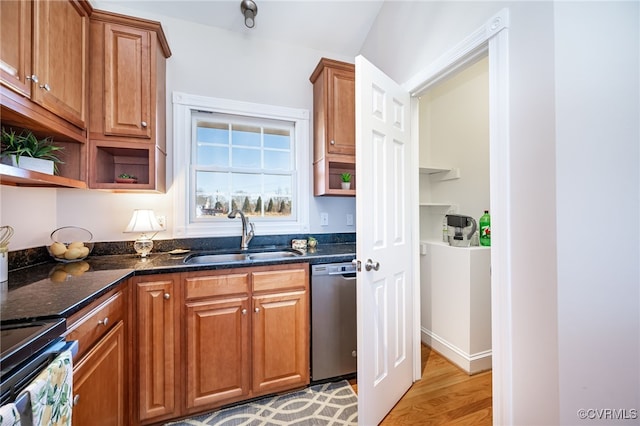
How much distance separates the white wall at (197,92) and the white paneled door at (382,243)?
942mm

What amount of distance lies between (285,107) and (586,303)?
7.66ft

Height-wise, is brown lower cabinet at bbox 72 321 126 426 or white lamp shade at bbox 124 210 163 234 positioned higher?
white lamp shade at bbox 124 210 163 234

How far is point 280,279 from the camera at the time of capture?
1685 mm

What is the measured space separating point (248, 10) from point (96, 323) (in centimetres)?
229

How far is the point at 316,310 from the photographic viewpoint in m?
1.77

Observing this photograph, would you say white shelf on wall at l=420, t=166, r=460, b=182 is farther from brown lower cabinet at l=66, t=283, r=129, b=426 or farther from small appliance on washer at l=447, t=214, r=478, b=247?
brown lower cabinet at l=66, t=283, r=129, b=426

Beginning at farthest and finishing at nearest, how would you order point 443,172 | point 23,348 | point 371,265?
point 443,172
point 371,265
point 23,348

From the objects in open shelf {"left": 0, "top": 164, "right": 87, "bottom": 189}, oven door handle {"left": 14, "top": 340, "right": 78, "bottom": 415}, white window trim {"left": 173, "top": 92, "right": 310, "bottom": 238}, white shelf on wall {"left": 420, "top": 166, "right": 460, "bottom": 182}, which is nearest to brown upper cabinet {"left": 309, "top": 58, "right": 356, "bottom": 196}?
white window trim {"left": 173, "top": 92, "right": 310, "bottom": 238}

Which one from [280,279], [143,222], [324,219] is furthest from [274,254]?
[143,222]

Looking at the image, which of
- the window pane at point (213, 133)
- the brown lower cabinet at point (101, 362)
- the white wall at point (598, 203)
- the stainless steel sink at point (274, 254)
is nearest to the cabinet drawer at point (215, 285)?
the brown lower cabinet at point (101, 362)

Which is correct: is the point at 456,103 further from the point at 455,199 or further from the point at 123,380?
the point at 123,380

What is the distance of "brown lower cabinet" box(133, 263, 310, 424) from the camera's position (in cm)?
144

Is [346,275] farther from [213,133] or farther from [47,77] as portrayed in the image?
[47,77]

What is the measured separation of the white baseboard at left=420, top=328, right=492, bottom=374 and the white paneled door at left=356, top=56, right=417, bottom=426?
1.58ft
